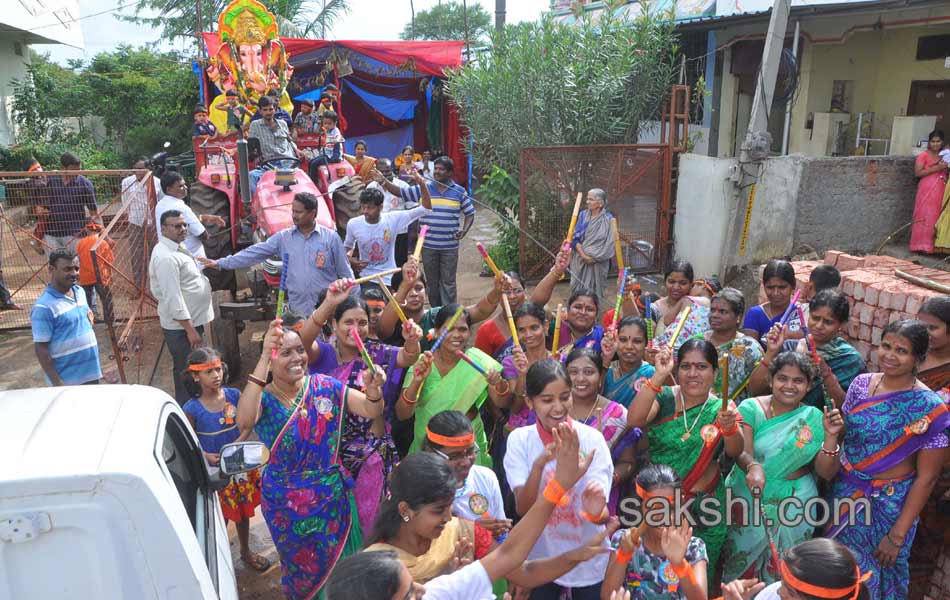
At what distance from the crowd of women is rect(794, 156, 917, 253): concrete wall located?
4.58m

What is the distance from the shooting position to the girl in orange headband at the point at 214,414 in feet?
12.3

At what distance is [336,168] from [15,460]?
6.95 metres

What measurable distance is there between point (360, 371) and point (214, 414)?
858mm

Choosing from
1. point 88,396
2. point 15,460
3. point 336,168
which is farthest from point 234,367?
point 15,460

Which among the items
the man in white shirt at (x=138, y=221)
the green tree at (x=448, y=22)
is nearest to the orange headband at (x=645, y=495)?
the man in white shirt at (x=138, y=221)

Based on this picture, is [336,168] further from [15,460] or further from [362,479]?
[15,460]

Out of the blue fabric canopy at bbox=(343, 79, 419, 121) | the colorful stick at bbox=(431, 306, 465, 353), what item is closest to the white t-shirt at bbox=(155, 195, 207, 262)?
the colorful stick at bbox=(431, 306, 465, 353)

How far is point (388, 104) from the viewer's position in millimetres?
16594

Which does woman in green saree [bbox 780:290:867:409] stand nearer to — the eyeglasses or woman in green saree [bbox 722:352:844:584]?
woman in green saree [bbox 722:352:844:584]

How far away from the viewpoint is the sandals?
409 cm

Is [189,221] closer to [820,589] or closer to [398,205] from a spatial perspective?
[398,205]

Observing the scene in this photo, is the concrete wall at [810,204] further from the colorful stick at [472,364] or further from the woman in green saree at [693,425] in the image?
the colorful stick at [472,364]

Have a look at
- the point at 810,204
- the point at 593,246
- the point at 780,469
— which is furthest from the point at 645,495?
the point at 810,204

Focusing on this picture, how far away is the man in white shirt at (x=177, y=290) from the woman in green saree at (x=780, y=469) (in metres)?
3.68
